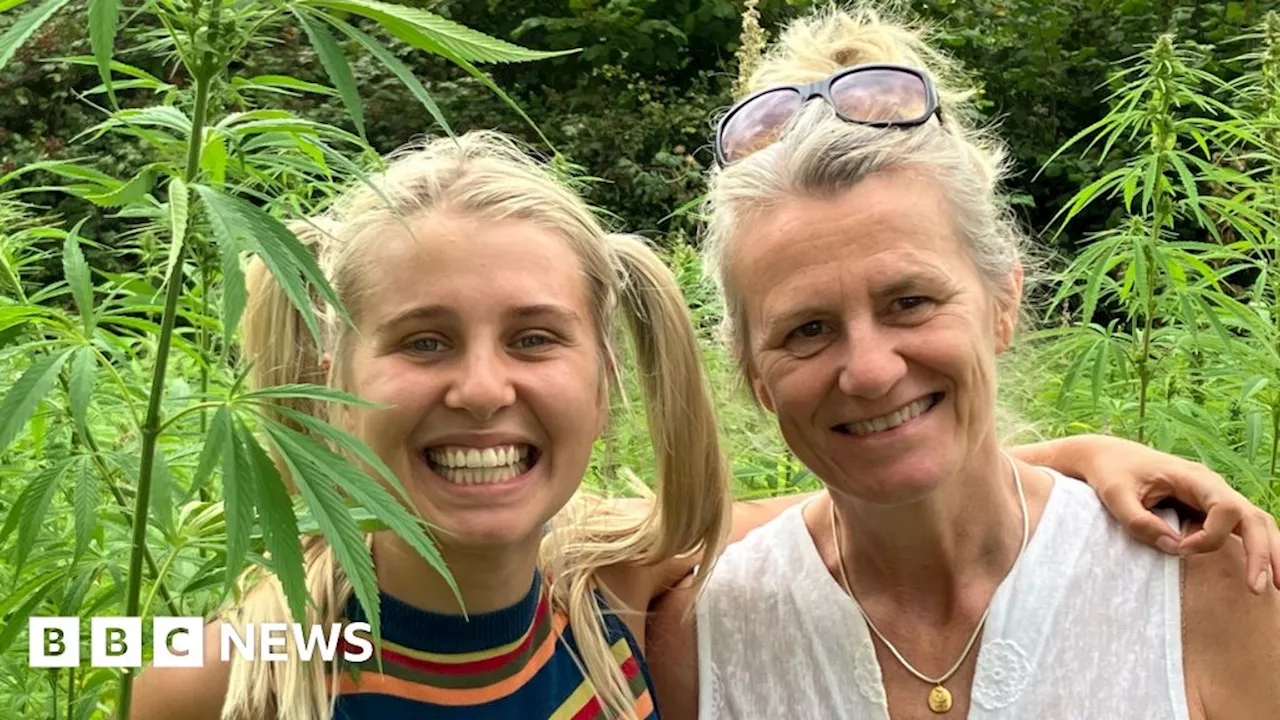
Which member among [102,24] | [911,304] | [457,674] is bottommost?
[457,674]

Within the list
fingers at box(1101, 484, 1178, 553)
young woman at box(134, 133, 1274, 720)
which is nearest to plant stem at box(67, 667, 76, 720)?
young woman at box(134, 133, 1274, 720)

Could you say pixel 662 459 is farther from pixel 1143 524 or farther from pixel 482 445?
pixel 1143 524

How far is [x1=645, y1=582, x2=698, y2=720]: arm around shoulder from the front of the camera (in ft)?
6.72

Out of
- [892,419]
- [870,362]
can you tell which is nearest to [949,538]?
[892,419]

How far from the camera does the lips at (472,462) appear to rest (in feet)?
5.26

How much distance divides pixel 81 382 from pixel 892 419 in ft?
3.50

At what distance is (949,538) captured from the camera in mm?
1941

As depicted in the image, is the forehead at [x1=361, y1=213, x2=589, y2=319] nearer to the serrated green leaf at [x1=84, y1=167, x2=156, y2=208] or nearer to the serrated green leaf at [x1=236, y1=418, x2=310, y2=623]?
the serrated green leaf at [x1=84, y1=167, x2=156, y2=208]

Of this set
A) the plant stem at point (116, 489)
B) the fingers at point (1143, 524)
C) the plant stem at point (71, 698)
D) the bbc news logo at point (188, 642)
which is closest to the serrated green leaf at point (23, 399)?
the plant stem at point (116, 489)

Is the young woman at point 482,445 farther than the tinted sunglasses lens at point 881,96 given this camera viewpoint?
No

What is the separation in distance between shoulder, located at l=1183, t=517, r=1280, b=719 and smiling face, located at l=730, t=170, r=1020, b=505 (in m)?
0.38

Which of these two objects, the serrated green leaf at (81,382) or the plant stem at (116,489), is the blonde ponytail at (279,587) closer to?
the plant stem at (116,489)

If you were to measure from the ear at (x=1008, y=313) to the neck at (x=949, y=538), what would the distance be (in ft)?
0.54

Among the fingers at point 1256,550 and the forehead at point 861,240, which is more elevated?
the forehead at point 861,240
